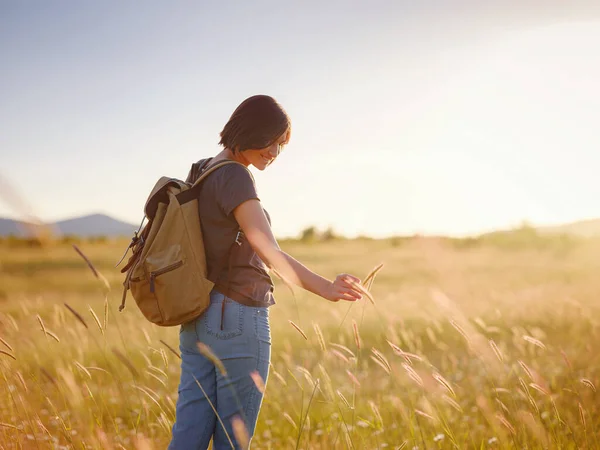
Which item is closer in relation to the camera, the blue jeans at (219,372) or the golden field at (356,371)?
the blue jeans at (219,372)

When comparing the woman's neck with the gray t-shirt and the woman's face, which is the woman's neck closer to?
the woman's face

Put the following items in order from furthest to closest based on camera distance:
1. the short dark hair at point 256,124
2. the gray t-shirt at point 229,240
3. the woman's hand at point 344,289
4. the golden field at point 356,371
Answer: the golden field at point 356,371
the short dark hair at point 256,124
the gray t-shirt at point 229,240
the woman's hand at point 344,289

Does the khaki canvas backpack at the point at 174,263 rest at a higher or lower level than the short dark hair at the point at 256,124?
lower

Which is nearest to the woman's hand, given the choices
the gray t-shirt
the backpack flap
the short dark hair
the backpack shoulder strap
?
the gray t-shirt

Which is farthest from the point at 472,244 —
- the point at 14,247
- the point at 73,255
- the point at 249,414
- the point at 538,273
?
the point at 249,414

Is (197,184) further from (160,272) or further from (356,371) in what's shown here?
(356,371)

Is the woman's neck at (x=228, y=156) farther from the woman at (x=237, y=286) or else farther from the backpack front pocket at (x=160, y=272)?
the backpack front pocket at (x=160, y=272)

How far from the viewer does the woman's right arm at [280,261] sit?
211 cm

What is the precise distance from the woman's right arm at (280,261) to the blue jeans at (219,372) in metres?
0.27

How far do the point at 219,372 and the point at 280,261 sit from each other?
608 mm

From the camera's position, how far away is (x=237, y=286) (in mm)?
2258

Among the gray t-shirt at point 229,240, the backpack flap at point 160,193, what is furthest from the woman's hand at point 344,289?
the backpack flap at point 160,193

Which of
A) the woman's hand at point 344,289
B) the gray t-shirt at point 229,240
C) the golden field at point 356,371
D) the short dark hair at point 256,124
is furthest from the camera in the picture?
the golden field at point 356,371


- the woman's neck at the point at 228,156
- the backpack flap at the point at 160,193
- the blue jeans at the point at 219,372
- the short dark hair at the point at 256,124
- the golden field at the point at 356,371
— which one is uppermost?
the short dark hair at the point at 256,124
